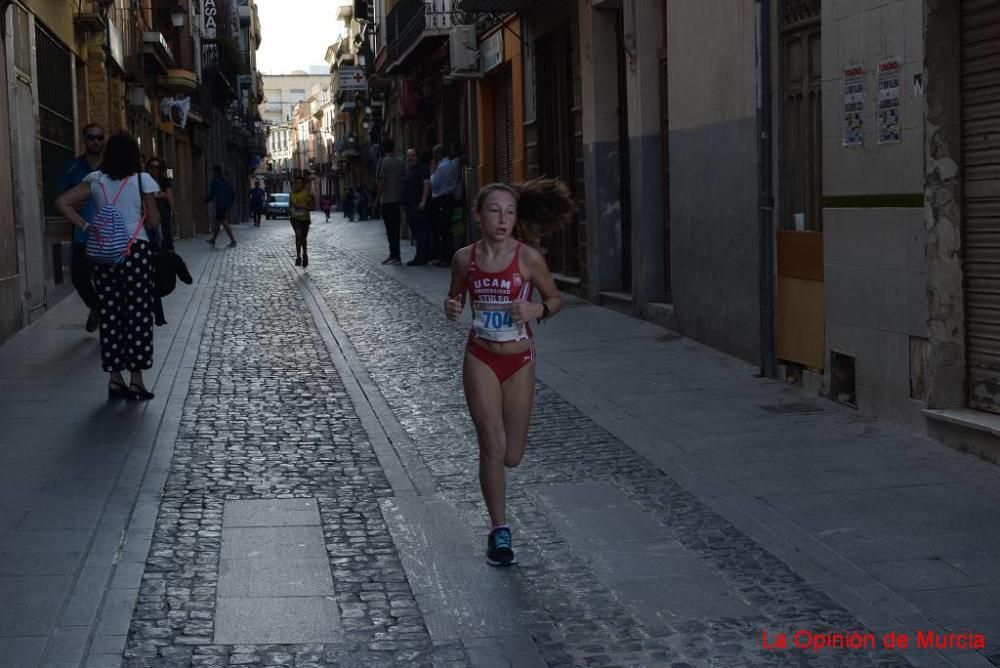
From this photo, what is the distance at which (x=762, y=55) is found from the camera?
10336mm

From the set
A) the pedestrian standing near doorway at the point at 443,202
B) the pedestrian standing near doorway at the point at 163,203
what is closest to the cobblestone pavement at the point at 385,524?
the pedestrian standing near doorway at the point at 163,203

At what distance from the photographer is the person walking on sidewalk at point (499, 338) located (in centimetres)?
578

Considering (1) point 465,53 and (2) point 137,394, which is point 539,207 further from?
(1) point 465,53

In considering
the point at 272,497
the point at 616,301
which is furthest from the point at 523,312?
the point at 616,301

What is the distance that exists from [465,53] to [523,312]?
18668 mm

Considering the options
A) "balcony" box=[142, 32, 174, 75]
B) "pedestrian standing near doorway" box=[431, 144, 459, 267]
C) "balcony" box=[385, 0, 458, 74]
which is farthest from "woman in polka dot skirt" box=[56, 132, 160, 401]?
"balcony" box=[142, 32, 174, 75]

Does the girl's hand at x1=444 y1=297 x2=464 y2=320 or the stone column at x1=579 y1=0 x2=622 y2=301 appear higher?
the stone column at x1=579 y1=0 x2=622 y2=301

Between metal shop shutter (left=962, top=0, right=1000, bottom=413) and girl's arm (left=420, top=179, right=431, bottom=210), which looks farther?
girl's arm (left=420, top=179, right=431, bottom=210)

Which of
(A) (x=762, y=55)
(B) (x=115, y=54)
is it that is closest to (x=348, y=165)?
(B) (x=115, y=54)

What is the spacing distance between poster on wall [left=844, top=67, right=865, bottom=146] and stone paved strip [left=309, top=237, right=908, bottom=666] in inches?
90.3

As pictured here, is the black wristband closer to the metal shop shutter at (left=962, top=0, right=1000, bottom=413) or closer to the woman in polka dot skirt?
the metal shop shutter at (left=962, top=0, right=1000, bottom=413)

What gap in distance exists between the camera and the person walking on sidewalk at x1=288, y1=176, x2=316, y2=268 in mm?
24344

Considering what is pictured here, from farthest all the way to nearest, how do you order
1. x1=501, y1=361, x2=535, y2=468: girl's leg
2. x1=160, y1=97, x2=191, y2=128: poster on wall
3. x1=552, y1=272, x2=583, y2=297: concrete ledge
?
x1=160, y1=97, x2=191, y2=128: poster on wall
x1=552, y1=272, x2=583, y2=297: concrete ledge
x1=501, y1=361, x2=535, y2=468: girl's leg

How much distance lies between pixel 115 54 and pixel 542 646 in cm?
2561
